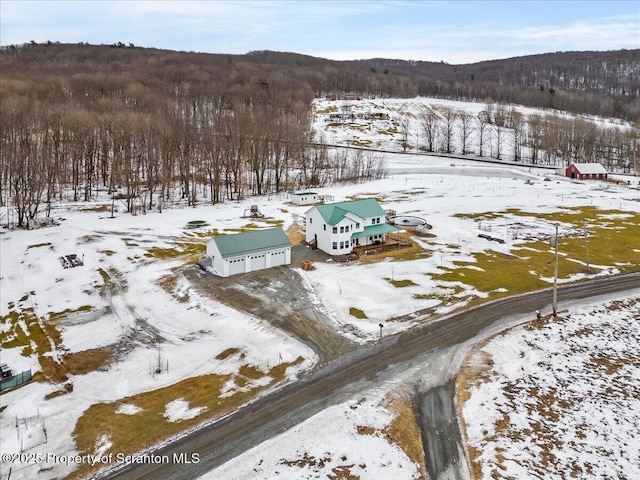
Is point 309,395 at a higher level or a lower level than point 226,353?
lower

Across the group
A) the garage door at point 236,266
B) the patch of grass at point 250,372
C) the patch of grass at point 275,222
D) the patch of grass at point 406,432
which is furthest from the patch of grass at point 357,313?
the patch of grass at point 275,222

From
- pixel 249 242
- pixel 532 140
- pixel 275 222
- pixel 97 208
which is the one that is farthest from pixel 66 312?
pixel 532 140

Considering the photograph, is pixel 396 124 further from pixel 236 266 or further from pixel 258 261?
pixel 236 266

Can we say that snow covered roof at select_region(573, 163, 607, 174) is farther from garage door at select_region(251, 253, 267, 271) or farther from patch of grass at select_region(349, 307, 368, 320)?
patch of grass at select_region(349, 307, 368, 320)

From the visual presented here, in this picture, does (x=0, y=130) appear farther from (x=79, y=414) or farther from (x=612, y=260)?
(x=612, y=260)

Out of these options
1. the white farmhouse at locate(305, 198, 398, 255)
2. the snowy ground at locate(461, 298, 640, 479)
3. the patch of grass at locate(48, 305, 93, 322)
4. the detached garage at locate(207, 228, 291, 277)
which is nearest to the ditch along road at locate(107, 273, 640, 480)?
the snowy ground at locate(461, 298, 640, 479)
